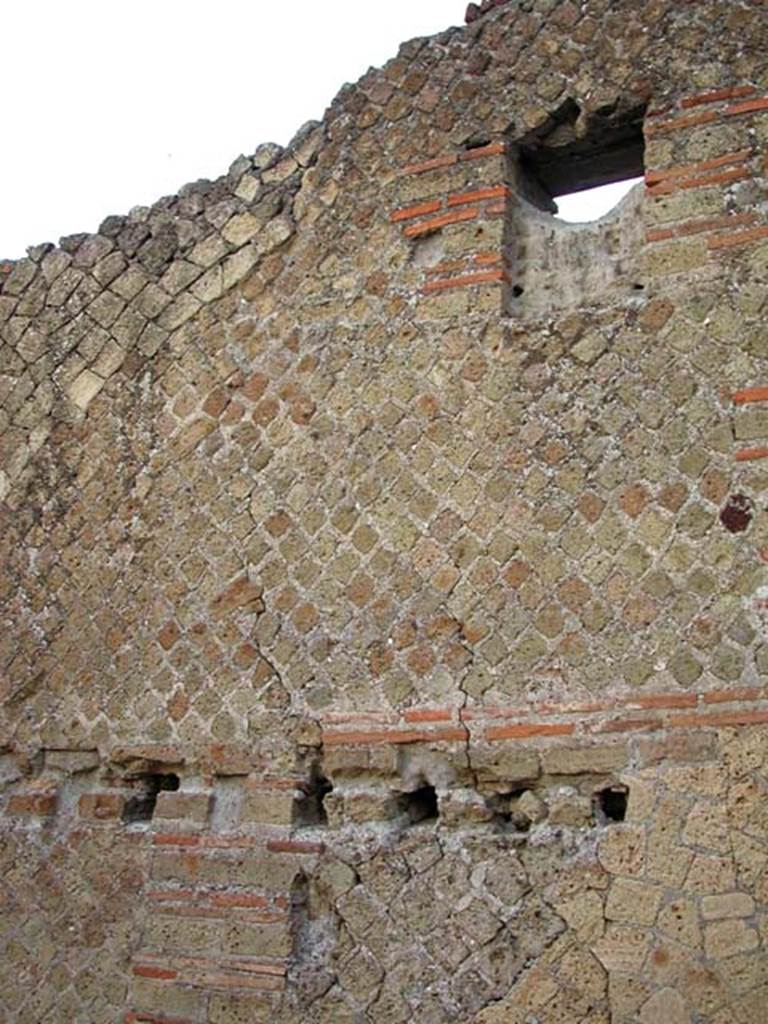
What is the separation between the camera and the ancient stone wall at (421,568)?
4289 mm

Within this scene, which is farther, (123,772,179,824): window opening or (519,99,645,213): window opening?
(123,772,179,824): window opening

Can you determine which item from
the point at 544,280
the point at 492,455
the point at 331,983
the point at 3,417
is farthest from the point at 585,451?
the point at 3,417

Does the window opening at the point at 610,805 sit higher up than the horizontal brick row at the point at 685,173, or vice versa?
the horizontal brick row at the point at 685,173

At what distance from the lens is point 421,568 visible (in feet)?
16.1

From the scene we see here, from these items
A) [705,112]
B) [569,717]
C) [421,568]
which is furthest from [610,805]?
[705,112]

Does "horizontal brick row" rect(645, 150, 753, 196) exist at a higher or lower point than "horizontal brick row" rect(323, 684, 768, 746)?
higher

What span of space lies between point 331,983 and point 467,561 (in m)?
1.63

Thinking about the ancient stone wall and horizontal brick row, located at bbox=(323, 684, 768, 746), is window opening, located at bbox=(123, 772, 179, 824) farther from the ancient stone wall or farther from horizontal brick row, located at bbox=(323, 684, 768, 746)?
horizontal brick row, located at bbox=(323, 684, 768, 746)

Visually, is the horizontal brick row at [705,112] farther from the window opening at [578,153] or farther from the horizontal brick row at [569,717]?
the horizontal brick row at [569,717]

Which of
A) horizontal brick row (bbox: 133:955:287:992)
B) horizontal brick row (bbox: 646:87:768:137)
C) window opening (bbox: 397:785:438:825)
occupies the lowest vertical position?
horizontal brick row (bbox: 133:955:287:992)

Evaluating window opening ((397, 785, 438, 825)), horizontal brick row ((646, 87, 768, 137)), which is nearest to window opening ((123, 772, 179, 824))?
window opening ((397, 785, 438, 825))

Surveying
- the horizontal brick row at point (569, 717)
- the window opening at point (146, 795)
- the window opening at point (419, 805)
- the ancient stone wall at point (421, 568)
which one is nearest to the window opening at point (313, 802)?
the ancient stone wall at point (421, 568)

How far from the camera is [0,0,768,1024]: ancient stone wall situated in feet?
14.1

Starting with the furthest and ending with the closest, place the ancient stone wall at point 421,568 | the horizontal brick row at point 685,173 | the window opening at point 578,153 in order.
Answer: the window opening at point 578,153, the horizontal brick row at point 685,173, the ancient stone wall at point 421,568
